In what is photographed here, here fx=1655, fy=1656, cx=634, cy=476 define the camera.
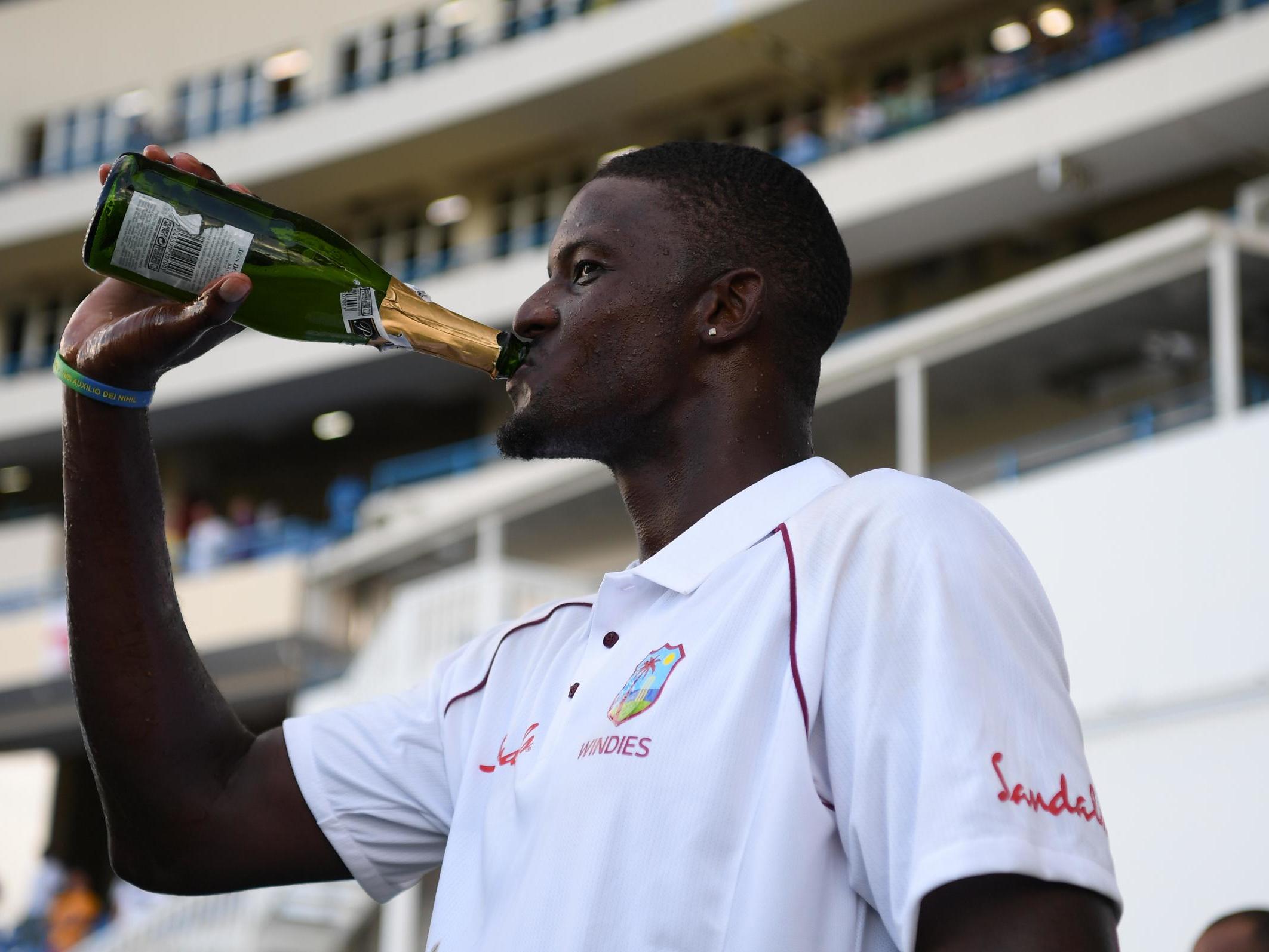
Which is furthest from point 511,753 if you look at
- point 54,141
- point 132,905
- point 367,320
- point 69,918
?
point 54,141

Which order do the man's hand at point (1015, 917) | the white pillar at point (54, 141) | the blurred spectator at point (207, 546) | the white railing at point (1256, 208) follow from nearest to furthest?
the man's hand at point (1015, 917) < the white railing at point (1256, 208) < the blurred spectator at point (207, 546) < the white pillar at point (54, 141)

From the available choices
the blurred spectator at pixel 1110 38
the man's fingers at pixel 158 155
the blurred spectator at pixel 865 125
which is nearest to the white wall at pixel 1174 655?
the man's fingers at pixel 158 155

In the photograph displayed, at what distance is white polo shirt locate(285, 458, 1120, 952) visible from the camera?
1.37m

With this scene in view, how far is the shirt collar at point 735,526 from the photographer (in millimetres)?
1703

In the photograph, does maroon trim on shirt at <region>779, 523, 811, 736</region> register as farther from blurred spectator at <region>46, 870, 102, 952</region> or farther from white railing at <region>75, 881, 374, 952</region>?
blurred spectator at <region>46, 870, 102, 952</region>

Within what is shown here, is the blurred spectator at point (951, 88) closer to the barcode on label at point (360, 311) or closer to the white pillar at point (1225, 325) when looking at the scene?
the white pillar at point (1225, 325)

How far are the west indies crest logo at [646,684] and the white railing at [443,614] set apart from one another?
1116 cm

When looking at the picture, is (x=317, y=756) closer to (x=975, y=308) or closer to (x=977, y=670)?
(x=977, y=670)

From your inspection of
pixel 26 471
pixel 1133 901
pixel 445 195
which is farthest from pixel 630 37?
pixel 1133 901

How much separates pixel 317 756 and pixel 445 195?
21.3 m

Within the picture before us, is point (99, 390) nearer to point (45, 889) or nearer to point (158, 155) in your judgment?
point (158, 155)

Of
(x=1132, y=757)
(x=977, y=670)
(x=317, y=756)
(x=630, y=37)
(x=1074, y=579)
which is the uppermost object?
(x=630, y=37)

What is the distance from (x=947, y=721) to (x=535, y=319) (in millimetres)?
800

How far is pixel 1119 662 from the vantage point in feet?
28.8
